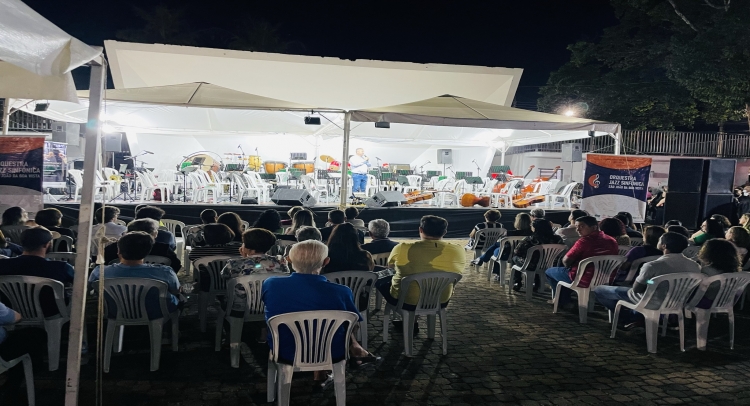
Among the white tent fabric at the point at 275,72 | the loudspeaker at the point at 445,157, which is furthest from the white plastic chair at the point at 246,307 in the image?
the loudspeaker at the point at 445,157

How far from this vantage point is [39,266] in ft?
11.4

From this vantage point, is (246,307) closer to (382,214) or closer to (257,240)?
(257,240)

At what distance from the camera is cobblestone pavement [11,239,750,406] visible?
10.8 ft

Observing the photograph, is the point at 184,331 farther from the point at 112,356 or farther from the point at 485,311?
the point at 485,311

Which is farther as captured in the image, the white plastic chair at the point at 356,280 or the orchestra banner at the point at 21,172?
the orchestra banner at the point at 21,172

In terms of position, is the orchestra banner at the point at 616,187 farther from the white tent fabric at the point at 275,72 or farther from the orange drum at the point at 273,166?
the orange drum at the point at 273,166

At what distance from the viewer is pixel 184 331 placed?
4430 mm

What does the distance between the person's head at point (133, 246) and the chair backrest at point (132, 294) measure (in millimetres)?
215

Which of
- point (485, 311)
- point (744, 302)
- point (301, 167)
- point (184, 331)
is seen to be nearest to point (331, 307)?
point (184, 331)

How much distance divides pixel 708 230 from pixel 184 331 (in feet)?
18.5

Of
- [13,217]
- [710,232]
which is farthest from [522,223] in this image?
[13,217]

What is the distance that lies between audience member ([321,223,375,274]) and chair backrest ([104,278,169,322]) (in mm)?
1209

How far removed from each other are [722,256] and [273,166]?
11.1m

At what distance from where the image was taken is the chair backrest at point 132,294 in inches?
A: 133
